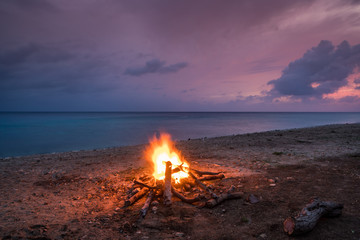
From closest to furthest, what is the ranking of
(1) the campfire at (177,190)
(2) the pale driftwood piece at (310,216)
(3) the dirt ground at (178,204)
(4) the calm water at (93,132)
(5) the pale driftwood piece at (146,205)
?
(2) the pale driftwood piece at (310,216) < (3) the dirt ground at (178,204) < (5) the pale driftwood piece at (146,205) < (1) the campfire at (177,190) < (4) the calm water at (93,132)

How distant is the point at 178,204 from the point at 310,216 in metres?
3.80

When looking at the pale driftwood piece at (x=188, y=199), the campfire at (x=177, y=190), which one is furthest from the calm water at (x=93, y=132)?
the pale driftwood piece at (x=188, y=199)

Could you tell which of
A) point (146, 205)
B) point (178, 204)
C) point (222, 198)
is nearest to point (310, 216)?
point (222, 198)

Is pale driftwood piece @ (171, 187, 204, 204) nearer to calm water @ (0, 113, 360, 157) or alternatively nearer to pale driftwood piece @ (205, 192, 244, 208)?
pale driftwood piece @ (205, 192, 244, 208)

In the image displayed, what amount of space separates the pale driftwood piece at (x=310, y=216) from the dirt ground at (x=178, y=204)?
0.19 metres

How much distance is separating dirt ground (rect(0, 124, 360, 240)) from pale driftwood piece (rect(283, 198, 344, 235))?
185 mm

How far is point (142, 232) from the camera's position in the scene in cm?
549

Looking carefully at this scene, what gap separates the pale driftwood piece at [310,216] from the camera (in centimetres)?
482

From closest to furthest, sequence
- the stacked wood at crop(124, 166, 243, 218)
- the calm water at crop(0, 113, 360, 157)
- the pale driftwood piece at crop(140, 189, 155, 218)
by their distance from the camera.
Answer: the pale driftwood piece at crop(140, 189, 155, 218), the stacked wood at crop(124, 166, 243, 218), the calm water at crop(0, 113, 360, 157)

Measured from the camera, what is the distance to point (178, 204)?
682 cm

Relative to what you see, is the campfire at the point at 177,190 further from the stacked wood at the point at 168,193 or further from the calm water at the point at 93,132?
the calm water at the point at 93,132

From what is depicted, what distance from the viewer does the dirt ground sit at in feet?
17.5

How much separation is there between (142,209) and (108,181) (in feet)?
12.6

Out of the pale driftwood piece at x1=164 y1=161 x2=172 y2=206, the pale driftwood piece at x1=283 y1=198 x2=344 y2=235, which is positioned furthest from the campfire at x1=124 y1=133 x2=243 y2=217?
the pale driftwood piece at x1=283 y1=198 x2=344 y2=235
